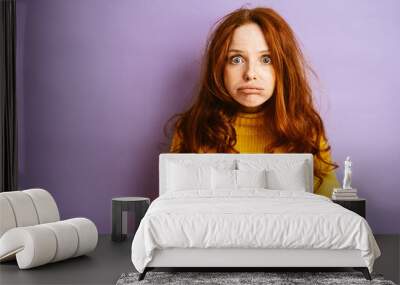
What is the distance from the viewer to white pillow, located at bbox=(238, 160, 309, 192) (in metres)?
6.31

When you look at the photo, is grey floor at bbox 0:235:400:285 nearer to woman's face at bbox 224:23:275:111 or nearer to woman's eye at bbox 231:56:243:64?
woman's face at bbox 224:23:275:111

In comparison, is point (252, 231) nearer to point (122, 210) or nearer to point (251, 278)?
point (251, 278)

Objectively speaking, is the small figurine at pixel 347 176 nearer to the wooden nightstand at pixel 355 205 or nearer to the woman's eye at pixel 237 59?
the wooden nightstand at pixel 355 205

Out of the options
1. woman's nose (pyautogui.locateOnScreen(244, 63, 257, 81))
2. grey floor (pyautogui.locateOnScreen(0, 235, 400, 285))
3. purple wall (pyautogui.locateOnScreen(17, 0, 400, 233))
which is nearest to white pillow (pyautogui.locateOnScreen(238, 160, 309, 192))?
purple wall (pyautogui.locateOnScreen(17, 0, 400, 233))

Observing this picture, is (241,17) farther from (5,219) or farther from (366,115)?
(5,219)

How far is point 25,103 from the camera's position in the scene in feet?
22.9

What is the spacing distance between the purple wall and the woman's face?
0.34 meters

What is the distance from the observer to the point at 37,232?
511 centimetres

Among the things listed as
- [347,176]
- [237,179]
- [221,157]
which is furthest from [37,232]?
[347,176]

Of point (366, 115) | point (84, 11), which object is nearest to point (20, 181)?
point (84, 11)

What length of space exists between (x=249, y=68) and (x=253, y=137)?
72cm

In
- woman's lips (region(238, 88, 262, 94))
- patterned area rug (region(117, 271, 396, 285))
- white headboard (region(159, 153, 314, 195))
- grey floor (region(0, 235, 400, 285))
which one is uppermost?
woman's lips (region(238, 88, 262, 94))

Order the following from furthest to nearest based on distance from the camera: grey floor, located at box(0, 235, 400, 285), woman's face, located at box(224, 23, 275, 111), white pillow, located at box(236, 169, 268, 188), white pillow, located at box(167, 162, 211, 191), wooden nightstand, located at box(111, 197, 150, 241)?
1. woman's face, located at box(224, 23, 275, 111)
2. wooden nightstand, located at box(111, 197, 150, 241)
3. white pillow, located at box(167, 162, 211, 191)
4. white pillow, located at box(236, 169, 268, 188)
5. grey floor, located at box(0, 235, 400, 285)

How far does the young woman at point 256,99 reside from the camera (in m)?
6.83
